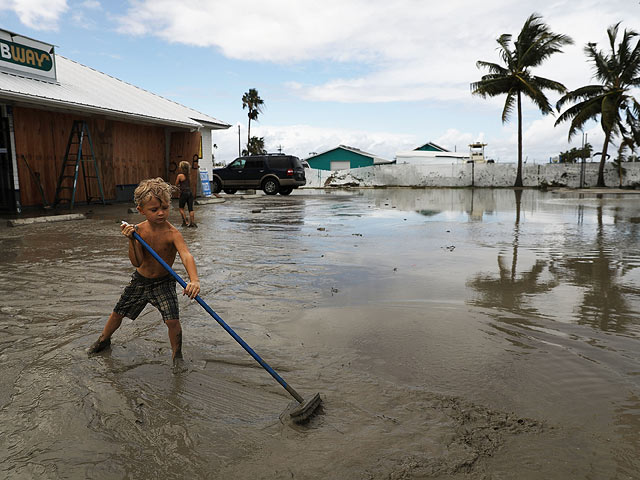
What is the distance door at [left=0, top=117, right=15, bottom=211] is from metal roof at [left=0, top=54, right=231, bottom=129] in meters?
0.89

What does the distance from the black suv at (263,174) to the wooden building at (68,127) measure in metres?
3.14

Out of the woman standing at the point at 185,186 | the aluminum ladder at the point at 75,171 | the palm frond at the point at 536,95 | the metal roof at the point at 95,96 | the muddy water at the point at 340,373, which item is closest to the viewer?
the muddy water at the point at 340,373

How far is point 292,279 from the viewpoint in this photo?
5.74 m

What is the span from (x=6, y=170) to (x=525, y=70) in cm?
2931

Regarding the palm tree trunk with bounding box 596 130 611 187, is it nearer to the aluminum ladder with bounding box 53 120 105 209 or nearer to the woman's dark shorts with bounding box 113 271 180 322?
the aluminum ladder with bounding box 53 120 105 209

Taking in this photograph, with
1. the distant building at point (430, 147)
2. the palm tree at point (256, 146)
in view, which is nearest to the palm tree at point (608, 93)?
the distant building at point (430, 147)

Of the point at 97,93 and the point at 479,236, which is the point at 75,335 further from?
the point at 97,93

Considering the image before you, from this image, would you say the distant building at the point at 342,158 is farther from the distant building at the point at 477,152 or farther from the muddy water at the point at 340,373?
the muddy water at the point at 340,373

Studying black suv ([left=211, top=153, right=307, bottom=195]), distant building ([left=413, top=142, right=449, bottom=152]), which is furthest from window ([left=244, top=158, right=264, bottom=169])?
distant building ([left=413, top=142, right=449, bottom=152])

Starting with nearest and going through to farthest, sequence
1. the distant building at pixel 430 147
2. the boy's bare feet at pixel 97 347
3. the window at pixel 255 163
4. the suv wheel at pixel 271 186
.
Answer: the boy's bare feet at pixel 97 347, the suv wheel at pixel 271 186, the window at pixel 255 163, the distant building at pixel 430 147

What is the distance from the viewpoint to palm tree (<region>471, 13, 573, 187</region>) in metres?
30.0

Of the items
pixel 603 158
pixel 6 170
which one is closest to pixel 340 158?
pixel 603 158

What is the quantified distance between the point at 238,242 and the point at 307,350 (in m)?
5.10

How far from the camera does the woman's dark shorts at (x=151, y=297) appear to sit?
3.34m
